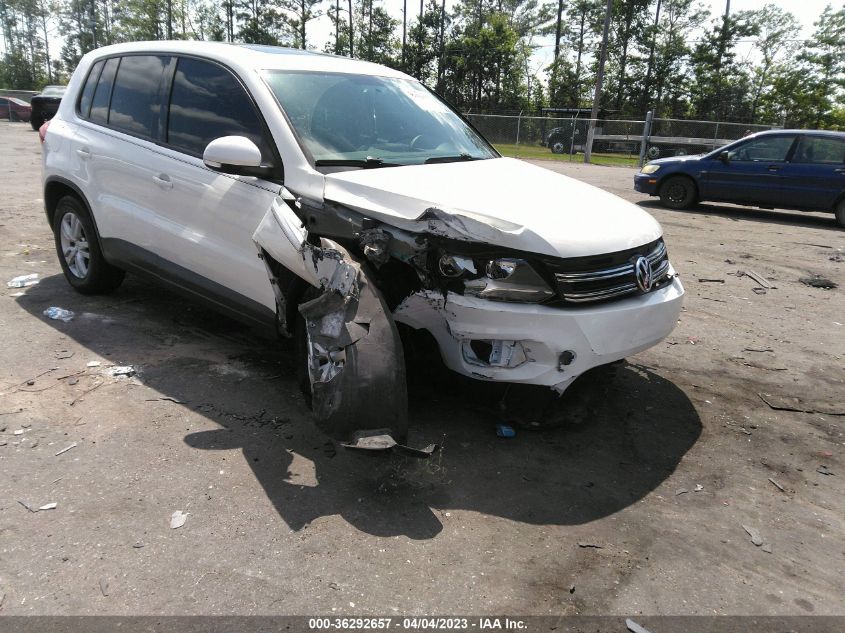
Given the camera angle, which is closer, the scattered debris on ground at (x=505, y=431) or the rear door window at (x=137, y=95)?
the scattered debris on ground at (x=505, y=431)

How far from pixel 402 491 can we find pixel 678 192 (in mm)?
11271

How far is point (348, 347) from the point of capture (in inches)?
117

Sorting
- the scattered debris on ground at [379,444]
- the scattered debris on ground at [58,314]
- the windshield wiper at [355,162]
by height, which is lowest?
the scattered debris on ground at [58,314]

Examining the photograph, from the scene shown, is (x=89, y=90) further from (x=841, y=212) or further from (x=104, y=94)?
(x=841, y=212)

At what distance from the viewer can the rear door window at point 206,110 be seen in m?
3.94

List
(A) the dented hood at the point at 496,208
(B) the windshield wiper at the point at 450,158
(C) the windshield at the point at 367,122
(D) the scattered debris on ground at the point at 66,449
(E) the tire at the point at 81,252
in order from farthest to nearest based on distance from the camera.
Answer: (E) the tire at the point at 81,252 < (B) the windshield wiper at the point at 450,158 < (C) the windshield at the point at 367,122 < (D) the scattered debris on ground at the point at 66,449 < (A) the dented hood at the point at 496,208

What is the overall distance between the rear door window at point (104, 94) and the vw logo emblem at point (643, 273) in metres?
4.09

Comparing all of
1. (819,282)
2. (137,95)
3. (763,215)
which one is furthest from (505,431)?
(763,215)

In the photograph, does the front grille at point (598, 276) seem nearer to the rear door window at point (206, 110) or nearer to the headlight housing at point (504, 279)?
the headlight housing at point (504, 279)

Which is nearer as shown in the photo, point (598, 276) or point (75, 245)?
point (598, 276)

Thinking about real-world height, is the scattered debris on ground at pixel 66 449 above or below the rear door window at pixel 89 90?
below

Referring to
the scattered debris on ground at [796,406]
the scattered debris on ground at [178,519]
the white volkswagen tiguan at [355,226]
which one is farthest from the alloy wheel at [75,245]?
the scattered debris on ground at [796,406]

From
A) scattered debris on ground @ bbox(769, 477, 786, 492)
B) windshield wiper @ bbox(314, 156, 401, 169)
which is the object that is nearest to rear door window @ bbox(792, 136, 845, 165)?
scattered debris on ground @ bbox(769, 477, 786, 492)

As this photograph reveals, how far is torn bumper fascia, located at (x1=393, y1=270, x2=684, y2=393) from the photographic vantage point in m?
3.12
